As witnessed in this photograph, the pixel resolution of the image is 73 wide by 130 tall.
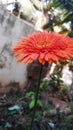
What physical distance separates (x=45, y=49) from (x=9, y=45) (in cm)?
442

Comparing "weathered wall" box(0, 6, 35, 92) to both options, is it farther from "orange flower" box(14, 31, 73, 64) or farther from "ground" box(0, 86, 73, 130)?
"orange flower" box(14, 31, 73, 64)

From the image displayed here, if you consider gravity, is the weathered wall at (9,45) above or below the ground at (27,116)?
above

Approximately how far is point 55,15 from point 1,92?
432cm

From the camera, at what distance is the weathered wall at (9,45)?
17.7ft

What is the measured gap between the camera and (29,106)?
467 cm

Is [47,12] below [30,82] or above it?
above

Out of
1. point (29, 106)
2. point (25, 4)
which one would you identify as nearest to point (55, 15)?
point (25, 4)

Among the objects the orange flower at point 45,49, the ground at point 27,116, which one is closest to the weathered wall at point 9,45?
the ground at point 27,116

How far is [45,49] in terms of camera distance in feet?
3.69

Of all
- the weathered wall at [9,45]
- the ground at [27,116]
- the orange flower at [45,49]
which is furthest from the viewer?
the weathered wall at [9,45]

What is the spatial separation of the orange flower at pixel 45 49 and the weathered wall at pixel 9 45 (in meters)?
4.17

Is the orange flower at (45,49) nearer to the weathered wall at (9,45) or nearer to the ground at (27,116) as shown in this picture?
the ground at (27,116)

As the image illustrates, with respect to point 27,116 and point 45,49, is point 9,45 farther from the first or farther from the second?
point 45,49

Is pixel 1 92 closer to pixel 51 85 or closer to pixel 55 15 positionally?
pixel 51 85
